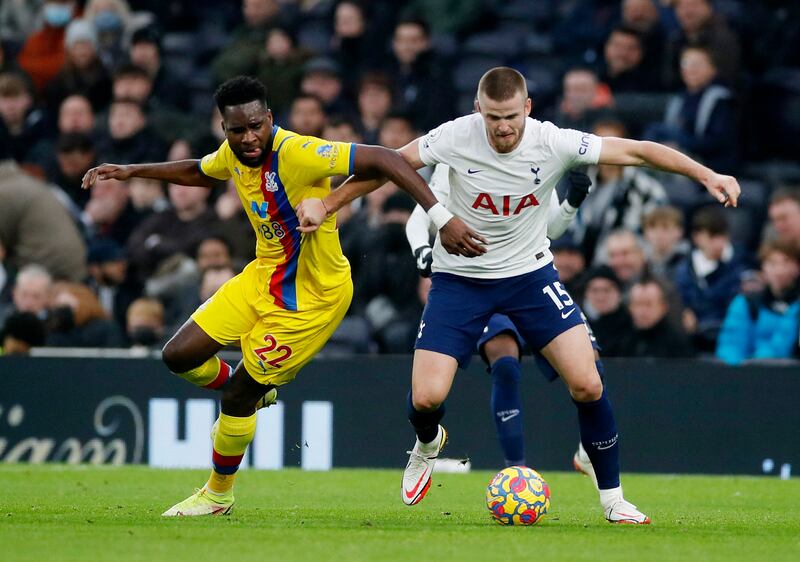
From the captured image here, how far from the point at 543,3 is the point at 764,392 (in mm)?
7044

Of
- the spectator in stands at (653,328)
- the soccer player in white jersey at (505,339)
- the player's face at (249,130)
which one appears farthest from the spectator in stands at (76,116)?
the player's face at (249,130)

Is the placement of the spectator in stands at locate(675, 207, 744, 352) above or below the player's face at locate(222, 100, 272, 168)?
below

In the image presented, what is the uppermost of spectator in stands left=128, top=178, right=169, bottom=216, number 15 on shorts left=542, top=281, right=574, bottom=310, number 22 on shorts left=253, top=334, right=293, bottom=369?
number 15 on shorts left=542, top=281, right=574, bottom=310

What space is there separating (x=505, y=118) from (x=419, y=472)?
2.24 m

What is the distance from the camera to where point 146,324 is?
13.9m

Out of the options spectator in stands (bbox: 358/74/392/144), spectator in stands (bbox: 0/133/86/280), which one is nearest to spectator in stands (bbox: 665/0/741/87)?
spectator in stands (bbox: 358/74/392/144)

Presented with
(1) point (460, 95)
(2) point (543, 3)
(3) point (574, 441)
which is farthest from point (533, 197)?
(2) point (543, 3)

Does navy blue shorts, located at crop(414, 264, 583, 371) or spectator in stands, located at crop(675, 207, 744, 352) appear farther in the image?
spectator in stands, located at crop(675, 207, 744, 352)

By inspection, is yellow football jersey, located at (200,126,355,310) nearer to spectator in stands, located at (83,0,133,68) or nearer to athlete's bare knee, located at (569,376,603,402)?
athlete's bare knee, located at (569,376,603,402)

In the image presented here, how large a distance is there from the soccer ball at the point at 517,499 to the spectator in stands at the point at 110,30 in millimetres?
11404

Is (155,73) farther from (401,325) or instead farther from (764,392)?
(764,392)

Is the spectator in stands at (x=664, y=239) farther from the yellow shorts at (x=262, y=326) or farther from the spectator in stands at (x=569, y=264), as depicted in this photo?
the yellow shorts at (x=262, y=326)

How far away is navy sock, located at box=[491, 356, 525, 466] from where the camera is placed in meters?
9.76

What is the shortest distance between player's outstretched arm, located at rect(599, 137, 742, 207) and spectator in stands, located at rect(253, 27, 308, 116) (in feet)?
29.8
